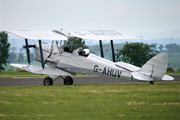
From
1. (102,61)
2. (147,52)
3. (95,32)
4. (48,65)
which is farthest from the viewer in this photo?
(147,52)

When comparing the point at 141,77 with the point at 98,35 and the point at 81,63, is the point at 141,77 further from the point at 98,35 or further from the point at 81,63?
the point at 98,35

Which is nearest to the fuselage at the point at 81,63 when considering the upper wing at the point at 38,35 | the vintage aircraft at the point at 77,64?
the vintage aircraft at the point at 77,64

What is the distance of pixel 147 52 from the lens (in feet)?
291

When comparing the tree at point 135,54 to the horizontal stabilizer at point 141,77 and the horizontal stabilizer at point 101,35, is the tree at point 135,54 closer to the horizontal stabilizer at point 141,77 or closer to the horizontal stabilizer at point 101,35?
the horizontal stabilizer at point 101,35

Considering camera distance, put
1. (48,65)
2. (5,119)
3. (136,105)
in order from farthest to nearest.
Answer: (48,65) < (136,105) < (5,119)

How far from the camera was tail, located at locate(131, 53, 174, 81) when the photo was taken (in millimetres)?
23531

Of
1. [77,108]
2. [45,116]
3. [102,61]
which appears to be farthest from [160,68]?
[45,116]

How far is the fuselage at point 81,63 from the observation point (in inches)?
1006

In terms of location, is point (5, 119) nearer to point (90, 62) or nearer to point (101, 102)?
point (101, 102)

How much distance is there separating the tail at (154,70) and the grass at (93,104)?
4.52 ft

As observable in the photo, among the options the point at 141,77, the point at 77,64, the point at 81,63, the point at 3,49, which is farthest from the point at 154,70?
the point at 3,49

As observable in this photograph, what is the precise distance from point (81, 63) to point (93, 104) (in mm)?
9461

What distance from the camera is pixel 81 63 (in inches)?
1061

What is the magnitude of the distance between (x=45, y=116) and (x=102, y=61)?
456 inches
